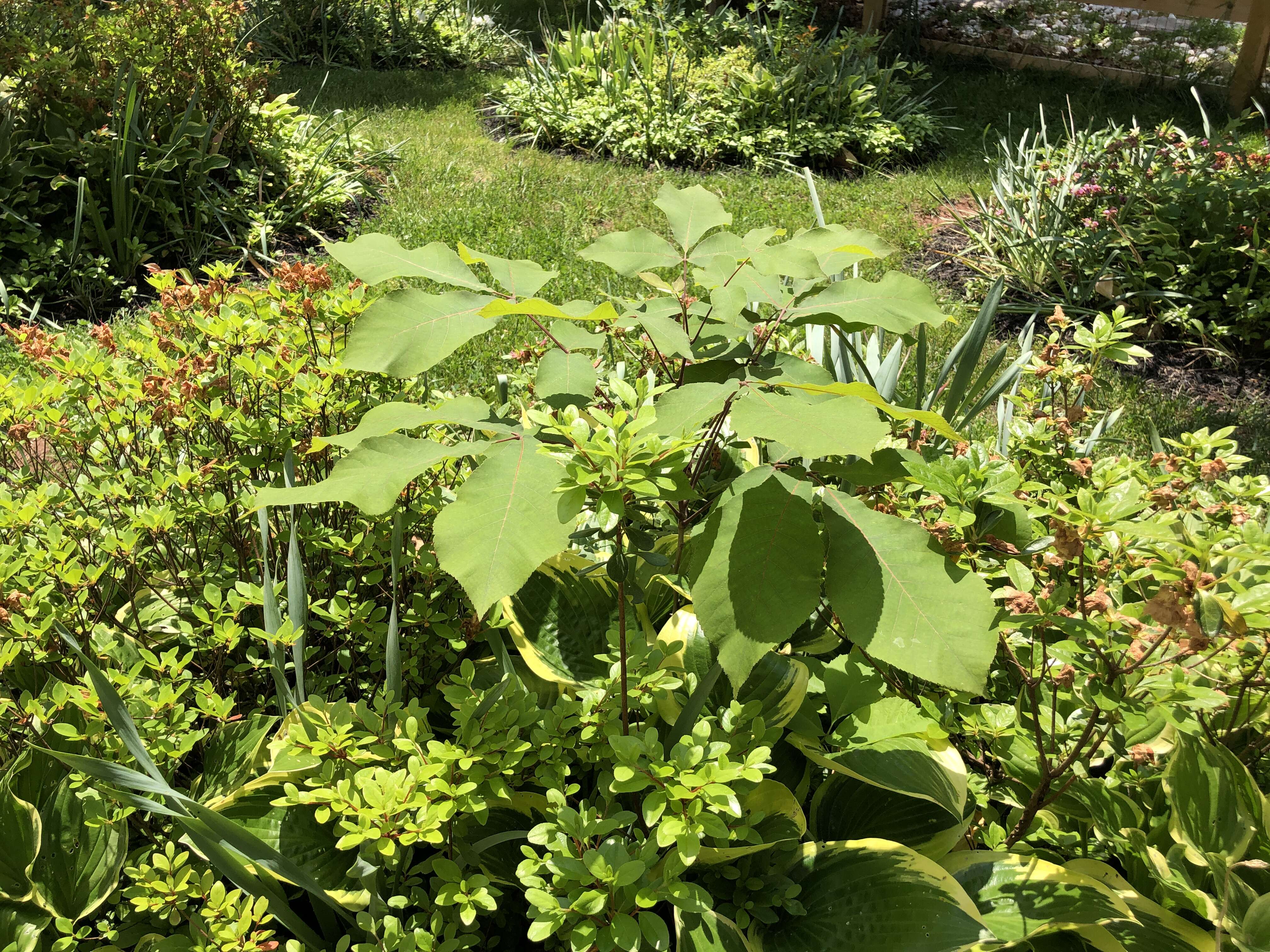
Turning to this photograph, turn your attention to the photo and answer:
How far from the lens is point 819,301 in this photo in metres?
1.29

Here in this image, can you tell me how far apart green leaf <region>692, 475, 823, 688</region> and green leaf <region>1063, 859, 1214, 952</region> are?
2.23 feet

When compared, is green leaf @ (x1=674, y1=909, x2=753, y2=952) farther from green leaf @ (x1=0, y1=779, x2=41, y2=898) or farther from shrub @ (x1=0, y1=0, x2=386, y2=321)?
shrub @ (x1=0, y1=0, x2=386, y2=321)

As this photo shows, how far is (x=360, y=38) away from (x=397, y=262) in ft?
30.1

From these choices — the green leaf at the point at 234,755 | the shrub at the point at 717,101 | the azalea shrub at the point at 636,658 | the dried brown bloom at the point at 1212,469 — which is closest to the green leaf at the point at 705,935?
the azalea shrub at the point at 636,658

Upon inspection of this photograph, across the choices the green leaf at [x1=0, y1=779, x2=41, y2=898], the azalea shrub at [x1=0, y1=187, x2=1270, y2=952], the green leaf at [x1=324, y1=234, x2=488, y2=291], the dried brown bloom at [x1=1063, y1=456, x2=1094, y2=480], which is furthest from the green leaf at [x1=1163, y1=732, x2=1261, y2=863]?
the green leaf at [x1=0, y1=779, x2=41, y2=898]

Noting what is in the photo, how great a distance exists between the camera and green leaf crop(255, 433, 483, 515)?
3.28 feet

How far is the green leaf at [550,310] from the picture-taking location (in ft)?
3.56

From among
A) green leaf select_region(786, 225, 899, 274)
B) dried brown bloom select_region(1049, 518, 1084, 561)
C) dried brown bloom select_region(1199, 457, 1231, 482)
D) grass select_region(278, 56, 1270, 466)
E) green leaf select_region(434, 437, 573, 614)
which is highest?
green leaf select_region(786, 225, 899, 274)

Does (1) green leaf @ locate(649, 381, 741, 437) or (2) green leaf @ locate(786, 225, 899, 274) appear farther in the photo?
(2) green leaf @ locate(786, 225, 899, 274)

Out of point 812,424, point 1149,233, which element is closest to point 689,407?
point 812,424

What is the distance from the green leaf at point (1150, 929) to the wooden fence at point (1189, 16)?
8603 mm

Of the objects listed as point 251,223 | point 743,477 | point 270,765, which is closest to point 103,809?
point 270,765

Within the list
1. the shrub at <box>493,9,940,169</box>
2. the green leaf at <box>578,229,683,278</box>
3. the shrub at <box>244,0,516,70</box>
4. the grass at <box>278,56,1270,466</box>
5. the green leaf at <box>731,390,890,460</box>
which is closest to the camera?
the green leaf at <box>731,390,890,460</box>

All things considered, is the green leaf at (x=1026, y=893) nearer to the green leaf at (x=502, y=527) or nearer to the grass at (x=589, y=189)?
the green leaf at (x=502, y=527)
